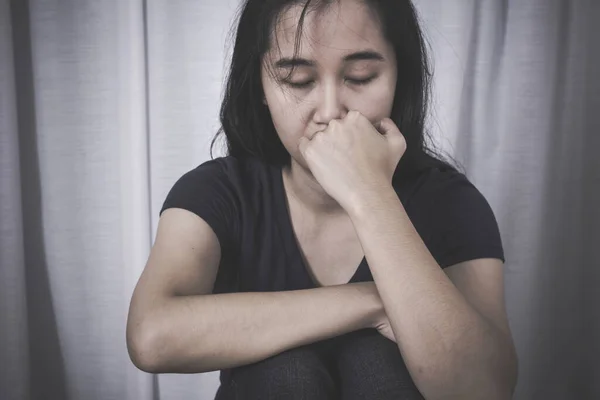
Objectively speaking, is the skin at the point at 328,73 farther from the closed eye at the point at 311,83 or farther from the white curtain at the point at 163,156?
the white curtain at the point at 163,156

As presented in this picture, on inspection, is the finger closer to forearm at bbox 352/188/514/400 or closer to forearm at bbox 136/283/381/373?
forearm at bbox 352/188/514/400

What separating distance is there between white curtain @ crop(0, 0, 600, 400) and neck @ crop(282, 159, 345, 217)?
0.54 metres

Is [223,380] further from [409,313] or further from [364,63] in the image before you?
[364,63]

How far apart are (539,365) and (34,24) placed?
1682 mm

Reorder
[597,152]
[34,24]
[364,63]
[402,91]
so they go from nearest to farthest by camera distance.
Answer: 1. [364,63]
2. [402,91]
3. [34,24]
4. [597,152]

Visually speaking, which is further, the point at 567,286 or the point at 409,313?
the point at 567,286

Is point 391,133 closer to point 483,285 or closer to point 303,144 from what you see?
point 303,144

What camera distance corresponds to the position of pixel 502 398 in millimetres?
800

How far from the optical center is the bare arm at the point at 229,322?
81cm

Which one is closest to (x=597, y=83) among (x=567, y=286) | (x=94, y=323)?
(x=567, y=286)

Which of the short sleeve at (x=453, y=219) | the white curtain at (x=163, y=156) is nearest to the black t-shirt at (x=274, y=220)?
the short sleeve at (x=453, y=219)

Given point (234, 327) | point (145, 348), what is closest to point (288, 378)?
point (234, 327)

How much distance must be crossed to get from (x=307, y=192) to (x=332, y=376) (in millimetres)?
343

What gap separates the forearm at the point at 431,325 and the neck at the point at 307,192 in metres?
0.26
